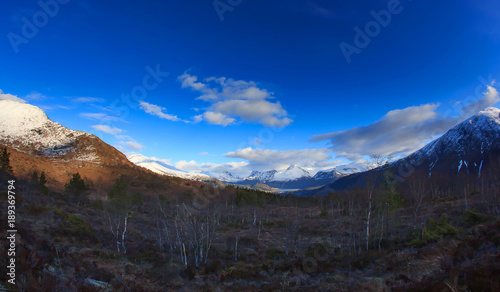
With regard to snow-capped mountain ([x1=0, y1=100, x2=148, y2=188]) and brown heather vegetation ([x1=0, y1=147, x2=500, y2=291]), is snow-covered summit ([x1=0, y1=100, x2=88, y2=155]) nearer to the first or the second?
snow-capped mountain ([x1=0, y1=100, x2=148, y2=188])

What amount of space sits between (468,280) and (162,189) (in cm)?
12315

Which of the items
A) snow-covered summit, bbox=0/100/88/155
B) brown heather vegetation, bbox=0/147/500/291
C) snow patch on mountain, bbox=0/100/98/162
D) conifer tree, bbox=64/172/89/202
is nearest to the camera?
brown heather vegetation, bbox=0/147/500/291

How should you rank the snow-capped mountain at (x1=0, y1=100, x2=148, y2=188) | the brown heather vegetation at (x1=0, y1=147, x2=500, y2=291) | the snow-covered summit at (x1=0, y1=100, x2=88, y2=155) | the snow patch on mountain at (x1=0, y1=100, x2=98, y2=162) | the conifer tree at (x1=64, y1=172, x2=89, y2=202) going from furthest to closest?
the snow-covered summit at (x1=0, y1=100, x2=88, y2=155), the snow patch on mountain at (x1=0, y1=100, x2=98, y2=162), the snow-capped mountain at (x1=0, y1=100, x2=148, y2=188), the conifer tree at (x1=64, y1=172, x2=89, y2=202), the brown heather vegetation at (x1=0, y1=147, x2=500, y2=291)

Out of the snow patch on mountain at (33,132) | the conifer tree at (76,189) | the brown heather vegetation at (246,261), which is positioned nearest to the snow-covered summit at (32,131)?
the snow patch on mountain at (33,132)

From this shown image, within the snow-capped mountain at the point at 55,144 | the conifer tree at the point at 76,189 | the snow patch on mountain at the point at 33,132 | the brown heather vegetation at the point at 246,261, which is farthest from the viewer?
the snow patch on mountain at the point at 33,132

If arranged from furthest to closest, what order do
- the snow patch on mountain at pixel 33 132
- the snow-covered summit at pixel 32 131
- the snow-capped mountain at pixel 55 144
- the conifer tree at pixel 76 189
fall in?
1. the snow-covered summit at pixel 32 131
2. the snow patch on mountain at pixel 33 132
3. the snow-capped mountain at pixel 55 144
4. the conifer tree at pixel 76 189

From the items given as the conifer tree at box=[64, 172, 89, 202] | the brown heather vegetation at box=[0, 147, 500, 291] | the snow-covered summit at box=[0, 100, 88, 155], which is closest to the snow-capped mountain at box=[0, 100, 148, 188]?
the snow-covered summit at box=[0, 100, 88, 155]

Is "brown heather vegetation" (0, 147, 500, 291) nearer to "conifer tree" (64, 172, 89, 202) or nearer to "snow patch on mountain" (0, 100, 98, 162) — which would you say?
"conifer tree" (64, 172, 89, 202)

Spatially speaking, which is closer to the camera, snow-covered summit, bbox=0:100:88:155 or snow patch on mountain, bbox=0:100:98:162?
snow patch on mountain, bbox=0:100:98:162

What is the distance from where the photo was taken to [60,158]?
137 meters

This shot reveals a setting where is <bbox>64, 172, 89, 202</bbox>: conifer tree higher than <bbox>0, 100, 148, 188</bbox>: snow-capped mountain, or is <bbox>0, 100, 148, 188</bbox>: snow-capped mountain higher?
<bbox>0, 100, 148, 188</bbox>: snow-capped mountain

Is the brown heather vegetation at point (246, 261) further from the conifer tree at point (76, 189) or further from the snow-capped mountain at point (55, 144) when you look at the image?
the snow-capped mountain at point (55, 144)

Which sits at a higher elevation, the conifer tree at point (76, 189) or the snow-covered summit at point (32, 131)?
the snow-covered summit at point (32, 131)

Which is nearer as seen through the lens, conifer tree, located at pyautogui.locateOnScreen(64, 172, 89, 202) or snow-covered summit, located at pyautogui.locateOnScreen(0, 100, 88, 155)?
conifer tree, located at pyautogui.locateOnScreen(64, 172, 89, 202)
